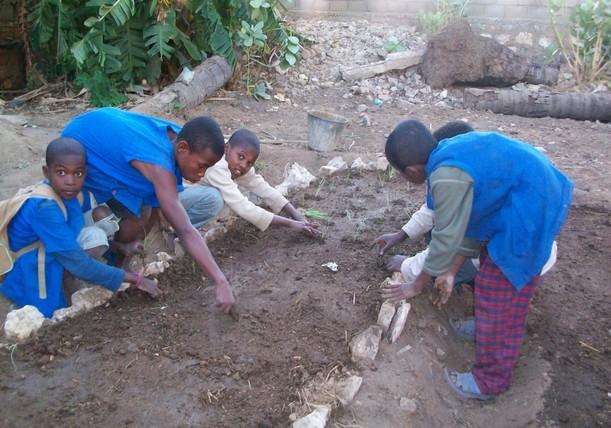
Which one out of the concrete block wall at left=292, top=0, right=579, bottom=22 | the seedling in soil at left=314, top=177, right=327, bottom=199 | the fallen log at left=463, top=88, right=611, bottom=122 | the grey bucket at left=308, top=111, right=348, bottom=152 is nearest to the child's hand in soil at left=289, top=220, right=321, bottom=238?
the seedling in soil at left=314, top=177, right=327, bottom=199

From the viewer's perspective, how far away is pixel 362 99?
834cm

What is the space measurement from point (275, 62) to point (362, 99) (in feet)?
4.59

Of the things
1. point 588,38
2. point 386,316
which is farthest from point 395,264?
point 588,38

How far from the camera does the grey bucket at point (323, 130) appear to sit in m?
5.55

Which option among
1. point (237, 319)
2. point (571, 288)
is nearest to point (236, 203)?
point (237, 319)

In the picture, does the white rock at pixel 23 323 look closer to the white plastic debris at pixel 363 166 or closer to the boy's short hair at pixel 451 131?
the boy's short hair at pixel 451 131

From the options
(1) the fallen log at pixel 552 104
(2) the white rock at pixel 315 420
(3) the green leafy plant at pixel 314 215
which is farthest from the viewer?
(1) the fallen log at pixel 552 104

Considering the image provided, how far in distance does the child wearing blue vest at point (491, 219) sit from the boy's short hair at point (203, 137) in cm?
84

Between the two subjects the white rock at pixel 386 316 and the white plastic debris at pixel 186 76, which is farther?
the white plastic debris at pixel 186 76

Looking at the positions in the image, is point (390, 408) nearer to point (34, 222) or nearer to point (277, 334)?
point (277, 334)

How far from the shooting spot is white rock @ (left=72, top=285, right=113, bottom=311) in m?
3.12

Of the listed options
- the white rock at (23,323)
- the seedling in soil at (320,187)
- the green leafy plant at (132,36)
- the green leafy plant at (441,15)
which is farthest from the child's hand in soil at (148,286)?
the green leafy plant at (441,15)

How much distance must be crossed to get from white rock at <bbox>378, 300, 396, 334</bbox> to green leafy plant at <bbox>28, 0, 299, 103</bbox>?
488cm

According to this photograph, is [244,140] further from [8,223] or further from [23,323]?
[23,323]
